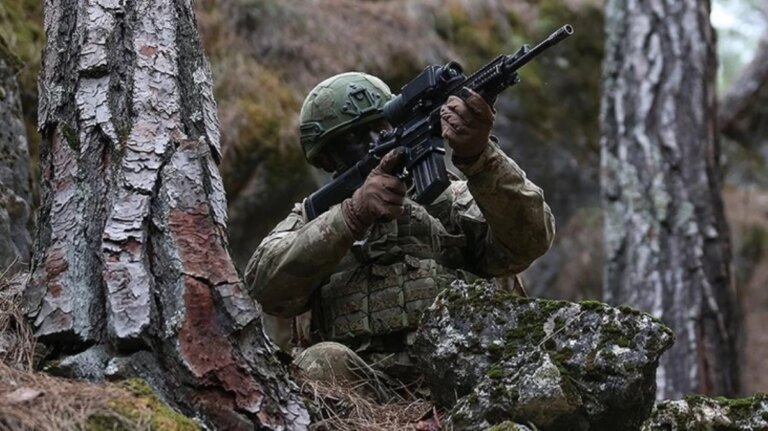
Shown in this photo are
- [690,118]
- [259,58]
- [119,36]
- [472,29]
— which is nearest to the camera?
[119,36]

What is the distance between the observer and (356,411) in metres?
4.13

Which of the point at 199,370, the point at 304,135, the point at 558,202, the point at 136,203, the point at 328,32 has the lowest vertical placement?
the point at 199,370

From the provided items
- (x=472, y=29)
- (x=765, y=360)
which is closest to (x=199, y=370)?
(x=472, y=29)

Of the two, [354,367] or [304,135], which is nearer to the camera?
[354,367]

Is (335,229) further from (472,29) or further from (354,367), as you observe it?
(472,29)

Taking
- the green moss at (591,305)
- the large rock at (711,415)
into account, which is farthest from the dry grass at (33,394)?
the large rock at (711,415)

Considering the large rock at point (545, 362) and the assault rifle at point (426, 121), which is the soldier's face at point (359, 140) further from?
the large rock at point (545, 362)

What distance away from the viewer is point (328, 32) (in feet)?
32.7

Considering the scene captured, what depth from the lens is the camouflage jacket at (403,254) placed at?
462cm

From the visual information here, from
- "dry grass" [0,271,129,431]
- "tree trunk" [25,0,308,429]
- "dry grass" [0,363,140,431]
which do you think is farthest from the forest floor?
"dry grass" [0,363,140,431]

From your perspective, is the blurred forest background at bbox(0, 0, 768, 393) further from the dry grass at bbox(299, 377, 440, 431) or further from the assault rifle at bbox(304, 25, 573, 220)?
the dry grass at bbox(299, 377, 440, 431)

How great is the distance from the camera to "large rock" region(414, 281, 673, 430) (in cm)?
360

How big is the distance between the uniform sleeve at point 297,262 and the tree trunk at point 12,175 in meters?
0.97

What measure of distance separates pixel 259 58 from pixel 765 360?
6.68 m
